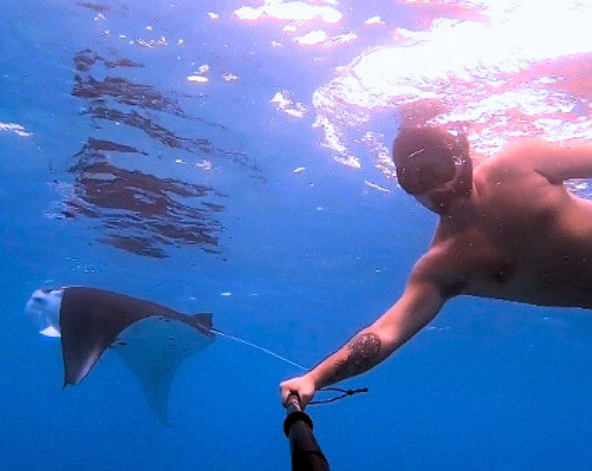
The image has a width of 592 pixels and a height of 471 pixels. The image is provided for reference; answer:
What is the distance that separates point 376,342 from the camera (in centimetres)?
404

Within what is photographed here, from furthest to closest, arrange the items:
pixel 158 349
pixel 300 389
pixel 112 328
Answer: pixel 158 349
pixel 112 328
pixel 300 389

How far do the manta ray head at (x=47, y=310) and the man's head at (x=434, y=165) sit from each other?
6932mm

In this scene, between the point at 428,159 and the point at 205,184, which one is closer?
the point at 428,159

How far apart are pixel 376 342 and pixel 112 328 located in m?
5.48

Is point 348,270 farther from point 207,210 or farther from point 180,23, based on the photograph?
point 180,23

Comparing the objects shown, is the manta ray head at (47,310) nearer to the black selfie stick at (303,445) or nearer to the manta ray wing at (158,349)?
the manta ray wing at (158,349)

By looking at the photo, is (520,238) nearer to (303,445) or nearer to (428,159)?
(428,159)

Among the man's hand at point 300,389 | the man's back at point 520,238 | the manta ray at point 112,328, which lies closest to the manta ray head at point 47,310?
the manta ray at point 112,328

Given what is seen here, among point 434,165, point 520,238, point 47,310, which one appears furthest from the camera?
point 47,310

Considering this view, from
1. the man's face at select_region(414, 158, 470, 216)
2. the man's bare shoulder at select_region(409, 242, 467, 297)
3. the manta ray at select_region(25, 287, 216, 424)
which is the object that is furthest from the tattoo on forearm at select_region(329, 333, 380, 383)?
the manta ray at select_region(25, 287, 216, 424)

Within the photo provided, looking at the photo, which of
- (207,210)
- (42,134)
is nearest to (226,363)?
(207,210)

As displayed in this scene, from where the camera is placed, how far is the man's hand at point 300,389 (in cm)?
338

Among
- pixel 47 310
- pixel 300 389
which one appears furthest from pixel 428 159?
pixel 47 310

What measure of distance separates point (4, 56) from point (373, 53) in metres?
7.23
